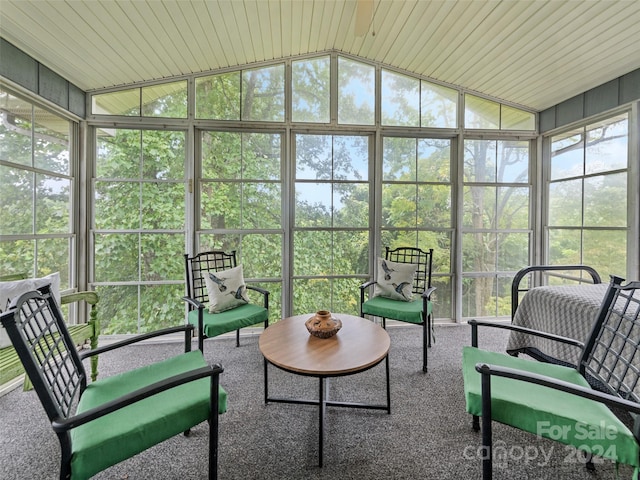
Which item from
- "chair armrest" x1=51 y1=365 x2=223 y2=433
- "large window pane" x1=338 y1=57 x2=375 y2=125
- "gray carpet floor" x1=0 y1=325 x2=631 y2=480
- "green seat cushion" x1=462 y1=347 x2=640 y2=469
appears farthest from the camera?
"large window pane" x1=338 y1=57 x2=375 y2=125

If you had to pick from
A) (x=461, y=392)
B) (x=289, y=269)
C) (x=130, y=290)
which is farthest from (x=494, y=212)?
(x=130, y=290)

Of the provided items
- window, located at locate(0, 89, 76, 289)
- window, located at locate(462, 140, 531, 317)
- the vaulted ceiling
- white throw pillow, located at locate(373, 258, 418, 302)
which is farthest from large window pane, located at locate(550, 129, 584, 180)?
window, located at locate(0, 89, 76, 289)

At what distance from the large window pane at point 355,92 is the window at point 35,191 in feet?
9.44

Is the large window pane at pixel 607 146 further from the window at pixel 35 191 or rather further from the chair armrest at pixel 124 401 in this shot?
the window at pixel 35 191

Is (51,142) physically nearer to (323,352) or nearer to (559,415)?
(323,352)

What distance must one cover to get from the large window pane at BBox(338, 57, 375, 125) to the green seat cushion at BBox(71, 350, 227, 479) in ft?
9.98

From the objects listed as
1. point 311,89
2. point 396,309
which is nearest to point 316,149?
point 311,89

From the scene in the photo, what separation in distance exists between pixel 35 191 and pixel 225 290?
1.86 m

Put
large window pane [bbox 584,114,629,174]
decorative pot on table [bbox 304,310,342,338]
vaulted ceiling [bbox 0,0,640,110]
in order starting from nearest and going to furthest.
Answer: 1. decorative pot on table [bbox 304,310,342,338]
2. vaulted ceiling [bbox 0,0,640,110]
3. large window pane [bbox 584,114,629,174]

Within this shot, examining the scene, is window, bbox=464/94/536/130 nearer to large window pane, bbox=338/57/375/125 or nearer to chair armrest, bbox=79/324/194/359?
large window pane, bbox=338/57/375/125

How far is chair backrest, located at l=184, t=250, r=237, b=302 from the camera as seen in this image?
2.82m

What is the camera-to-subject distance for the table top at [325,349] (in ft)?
4.88

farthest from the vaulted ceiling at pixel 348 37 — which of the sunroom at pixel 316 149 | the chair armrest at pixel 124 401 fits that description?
the chair armrest at pixel 124 401

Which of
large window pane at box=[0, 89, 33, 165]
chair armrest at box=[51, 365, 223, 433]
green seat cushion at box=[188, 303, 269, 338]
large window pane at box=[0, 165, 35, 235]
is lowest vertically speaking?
green seat cushion at box=[188, 303, 269, 338]
